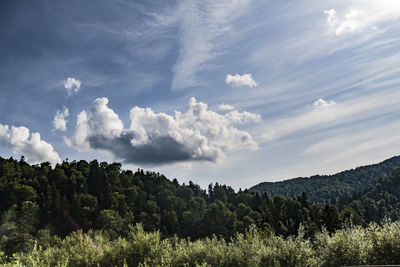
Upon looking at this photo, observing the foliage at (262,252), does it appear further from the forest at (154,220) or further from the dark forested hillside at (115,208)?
the dark forested hillside at (115,208)

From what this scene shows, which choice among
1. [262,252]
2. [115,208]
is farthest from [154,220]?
[262,252]

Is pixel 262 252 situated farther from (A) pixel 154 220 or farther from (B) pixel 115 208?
(B) pixel 115 208

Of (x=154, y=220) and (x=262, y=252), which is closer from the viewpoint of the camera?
(x=262, y=252)

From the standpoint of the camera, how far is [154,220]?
110938 millimetres

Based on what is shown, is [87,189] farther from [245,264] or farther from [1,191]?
[245,264]

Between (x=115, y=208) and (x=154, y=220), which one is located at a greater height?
(x=115, y=208)

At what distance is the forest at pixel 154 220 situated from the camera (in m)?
18.0

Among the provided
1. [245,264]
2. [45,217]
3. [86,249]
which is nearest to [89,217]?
[45,217]

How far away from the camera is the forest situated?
17984mm

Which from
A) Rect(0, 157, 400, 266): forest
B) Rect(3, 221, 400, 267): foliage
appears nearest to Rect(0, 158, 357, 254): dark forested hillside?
Rect(0, 157, 400, 266): forest

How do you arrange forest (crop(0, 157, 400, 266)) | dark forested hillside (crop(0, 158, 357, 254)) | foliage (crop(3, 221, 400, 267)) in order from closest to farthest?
foliage (crop(3, 221, 400, 267))
forest (crop(0, 157, 400, 266))
dark forested hillside (crop(0, 158, 357, 254))

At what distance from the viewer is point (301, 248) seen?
60.5 feet

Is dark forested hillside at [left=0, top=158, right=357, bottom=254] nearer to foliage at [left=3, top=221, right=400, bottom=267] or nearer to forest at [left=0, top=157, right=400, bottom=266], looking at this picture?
forest at [left=0, top=157, right=400, bottom=266]

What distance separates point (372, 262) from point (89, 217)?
103 metres
